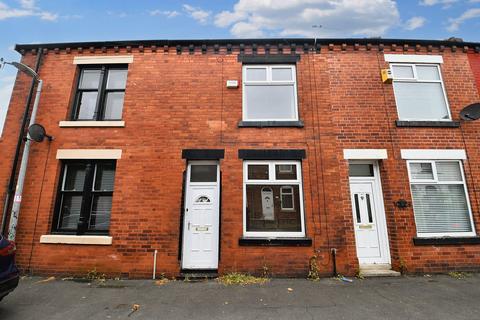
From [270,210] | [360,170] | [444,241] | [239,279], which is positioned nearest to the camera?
[239,279]

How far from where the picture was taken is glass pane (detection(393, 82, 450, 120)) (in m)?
6.94

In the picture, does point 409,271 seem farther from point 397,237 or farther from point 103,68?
point 103,68

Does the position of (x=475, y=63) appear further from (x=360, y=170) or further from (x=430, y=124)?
(x=360, y=170)

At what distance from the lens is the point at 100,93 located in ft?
23.0

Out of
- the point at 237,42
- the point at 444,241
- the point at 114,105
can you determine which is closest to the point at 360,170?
the point at 444,241

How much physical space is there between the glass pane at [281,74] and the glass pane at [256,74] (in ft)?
0.87

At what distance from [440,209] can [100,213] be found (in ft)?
29.3

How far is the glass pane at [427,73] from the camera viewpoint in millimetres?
7203

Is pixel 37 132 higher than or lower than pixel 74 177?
higher

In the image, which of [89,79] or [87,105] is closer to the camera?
[87,105]

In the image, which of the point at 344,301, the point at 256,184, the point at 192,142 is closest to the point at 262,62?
the point at 192,142

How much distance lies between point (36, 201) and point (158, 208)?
10.4 ft

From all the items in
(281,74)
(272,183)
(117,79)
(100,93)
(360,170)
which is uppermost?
(281,74)

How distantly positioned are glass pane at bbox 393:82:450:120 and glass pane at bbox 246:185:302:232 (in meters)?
4.05
